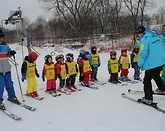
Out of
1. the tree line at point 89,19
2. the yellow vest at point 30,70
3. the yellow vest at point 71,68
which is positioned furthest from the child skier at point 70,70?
the tree line at point 89,19

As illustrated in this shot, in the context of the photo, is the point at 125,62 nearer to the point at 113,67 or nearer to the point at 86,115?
the point at 113,67

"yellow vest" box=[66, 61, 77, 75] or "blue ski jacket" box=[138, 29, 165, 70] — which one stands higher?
"blue ski jacket" box=[138, 29, 165, 70]

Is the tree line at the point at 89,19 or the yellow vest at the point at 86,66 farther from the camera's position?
the tree line at the point at 89,19

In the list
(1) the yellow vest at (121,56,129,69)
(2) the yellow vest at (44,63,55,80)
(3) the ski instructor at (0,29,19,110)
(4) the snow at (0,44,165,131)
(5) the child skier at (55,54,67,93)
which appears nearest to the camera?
(4) the snow at (0,44,165,131)

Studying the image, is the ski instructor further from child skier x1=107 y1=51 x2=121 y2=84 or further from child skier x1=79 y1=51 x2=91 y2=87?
child skier x1=107 y1=51 x2=121 y2=84

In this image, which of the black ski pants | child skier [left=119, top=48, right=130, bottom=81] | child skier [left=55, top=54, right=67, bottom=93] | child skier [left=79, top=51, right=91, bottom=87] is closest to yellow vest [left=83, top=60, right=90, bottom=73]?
child skier [left=79, top=51, right=91, bottom=87]

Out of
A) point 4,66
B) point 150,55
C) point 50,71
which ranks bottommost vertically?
point 50,71

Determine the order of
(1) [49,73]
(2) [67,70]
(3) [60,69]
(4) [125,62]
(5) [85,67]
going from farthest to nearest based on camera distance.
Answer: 1. (4) [125,62]
2. (5) [85,67]
3. (2) [67,70]
4. (3) [60,69]
5. (1) [49,73]

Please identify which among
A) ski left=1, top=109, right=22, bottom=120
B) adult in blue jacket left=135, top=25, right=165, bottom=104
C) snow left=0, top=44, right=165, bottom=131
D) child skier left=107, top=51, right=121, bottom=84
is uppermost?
adult in blue jacket left=135, top=25, right=165, bottom=104

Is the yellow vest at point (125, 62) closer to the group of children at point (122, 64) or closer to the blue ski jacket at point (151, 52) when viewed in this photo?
the group of children at point (122, 64)

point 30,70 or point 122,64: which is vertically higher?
point 30,70

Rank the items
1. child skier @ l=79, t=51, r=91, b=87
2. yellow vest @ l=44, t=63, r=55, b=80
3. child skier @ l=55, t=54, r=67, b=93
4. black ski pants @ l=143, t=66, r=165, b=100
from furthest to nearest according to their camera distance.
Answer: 1. child skier @ l=79, t=51, r=91, b=87
2. child skier @ l=55, t=54, r=67, b=93
3. yellow vest @ l=44, t=63, r=55, b=80
4. black ski pants @ l=143, t=66, r=165, b=100

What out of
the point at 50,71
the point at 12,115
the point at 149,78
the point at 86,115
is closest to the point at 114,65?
the point at 50,71

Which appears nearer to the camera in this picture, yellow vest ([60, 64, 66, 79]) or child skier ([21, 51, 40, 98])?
child skier ([21, 51, 40, 98])
